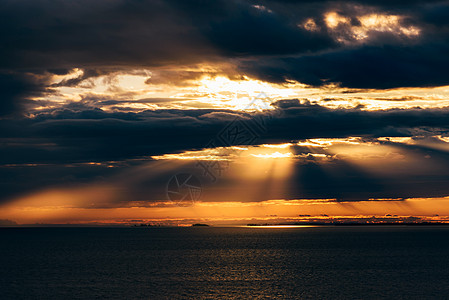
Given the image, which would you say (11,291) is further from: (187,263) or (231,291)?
(187,263)

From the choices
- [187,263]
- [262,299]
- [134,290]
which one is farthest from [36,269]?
[262,299]

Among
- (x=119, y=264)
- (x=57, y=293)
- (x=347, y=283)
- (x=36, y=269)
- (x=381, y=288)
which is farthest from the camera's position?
(x=119, y=264)

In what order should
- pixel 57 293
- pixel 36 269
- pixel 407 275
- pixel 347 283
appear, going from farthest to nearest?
pixel 36 269 < pixel 407 275 < pixel 347 283 < pixel 57 293

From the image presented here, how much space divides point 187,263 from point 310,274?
131 feet

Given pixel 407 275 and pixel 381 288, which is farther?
pixel 407 275

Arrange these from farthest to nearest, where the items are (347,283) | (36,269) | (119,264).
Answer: (119,264), (36,269), (347,283)

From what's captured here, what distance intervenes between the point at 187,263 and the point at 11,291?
5944 cm

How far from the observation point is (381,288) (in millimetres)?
92688

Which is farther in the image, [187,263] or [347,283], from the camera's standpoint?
[187,263]

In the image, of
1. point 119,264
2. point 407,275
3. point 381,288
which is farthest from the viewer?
point 119,264

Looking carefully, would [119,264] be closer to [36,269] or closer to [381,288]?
[36,269]

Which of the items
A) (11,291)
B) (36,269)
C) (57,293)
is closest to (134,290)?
(57,293)

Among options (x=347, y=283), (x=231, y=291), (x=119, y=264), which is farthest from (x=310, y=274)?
(x=119, y=264)

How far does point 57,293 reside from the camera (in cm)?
8644
